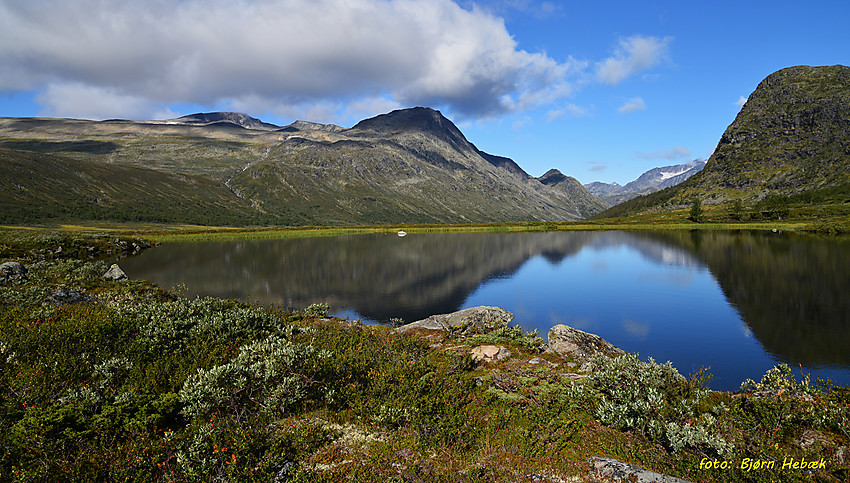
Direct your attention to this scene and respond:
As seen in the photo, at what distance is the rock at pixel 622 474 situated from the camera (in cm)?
809

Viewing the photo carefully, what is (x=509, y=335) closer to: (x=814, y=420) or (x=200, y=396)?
(x=814, y=420)

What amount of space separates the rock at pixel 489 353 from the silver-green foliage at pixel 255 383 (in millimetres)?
7856

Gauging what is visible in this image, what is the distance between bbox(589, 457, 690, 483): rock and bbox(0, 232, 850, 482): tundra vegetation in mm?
435

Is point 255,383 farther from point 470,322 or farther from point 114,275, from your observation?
point 114,275

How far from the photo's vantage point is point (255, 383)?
10.8m

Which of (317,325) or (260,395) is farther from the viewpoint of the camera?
(317,325)

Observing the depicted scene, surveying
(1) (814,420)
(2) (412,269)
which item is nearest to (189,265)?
(2) (412,269)

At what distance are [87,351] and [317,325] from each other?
9.86 m

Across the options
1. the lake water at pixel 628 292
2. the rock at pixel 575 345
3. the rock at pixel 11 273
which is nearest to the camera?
the rock at pixel 575 345

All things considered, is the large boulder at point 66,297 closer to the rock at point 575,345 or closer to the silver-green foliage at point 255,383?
the silver-green foliage at point 255,383

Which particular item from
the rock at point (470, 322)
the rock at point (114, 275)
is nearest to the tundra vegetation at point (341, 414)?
the rock at point (470, 322)

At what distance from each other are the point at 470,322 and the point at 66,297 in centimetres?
2425

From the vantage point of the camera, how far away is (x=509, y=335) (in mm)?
20953

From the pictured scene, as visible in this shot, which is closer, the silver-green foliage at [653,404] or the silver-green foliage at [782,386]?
the silver-green foliage at [653,404]
